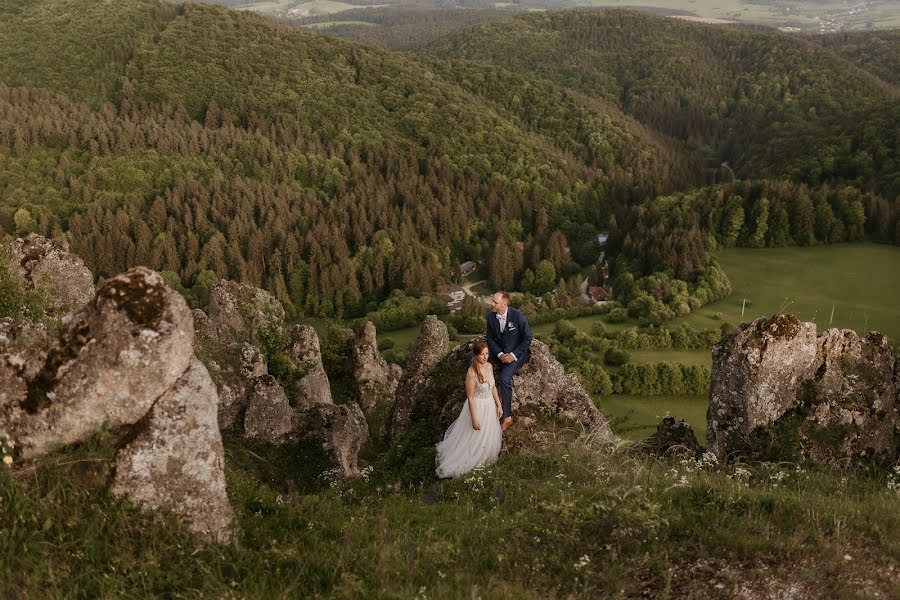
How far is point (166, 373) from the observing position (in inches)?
444

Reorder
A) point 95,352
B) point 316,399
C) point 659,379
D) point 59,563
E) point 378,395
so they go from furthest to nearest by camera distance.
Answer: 1. point 659,379
2. point 378,395
3. point 316,399
4. point 95,352
5. point 59,563

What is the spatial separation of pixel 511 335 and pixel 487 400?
2.31 metres

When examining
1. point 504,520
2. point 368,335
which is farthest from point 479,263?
point 504,520

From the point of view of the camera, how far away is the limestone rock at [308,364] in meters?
42.7

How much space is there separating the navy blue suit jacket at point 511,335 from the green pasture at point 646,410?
170 ft

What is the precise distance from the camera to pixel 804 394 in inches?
812

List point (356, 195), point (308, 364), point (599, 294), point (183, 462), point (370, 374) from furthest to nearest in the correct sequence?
1. point (356, 195)
2. point (599, 294)
3. point (370, 374)
4. point (308, 364)
5. point (183, 462)

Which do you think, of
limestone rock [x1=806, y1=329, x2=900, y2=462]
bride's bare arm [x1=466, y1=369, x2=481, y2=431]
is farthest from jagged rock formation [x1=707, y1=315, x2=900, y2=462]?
bride's bare arm [x1=466, y1=369, x2=481, y2=431]

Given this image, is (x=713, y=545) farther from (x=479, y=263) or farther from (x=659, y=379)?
(x=479, y=263)

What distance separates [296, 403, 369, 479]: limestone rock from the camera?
99.7ft

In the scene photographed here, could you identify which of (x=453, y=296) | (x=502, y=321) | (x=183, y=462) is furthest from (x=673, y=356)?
(x=183, y=462)

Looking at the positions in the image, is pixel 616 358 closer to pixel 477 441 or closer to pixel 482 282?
pixel 482 282

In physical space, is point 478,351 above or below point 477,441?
above

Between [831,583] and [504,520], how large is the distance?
17.8 feet
